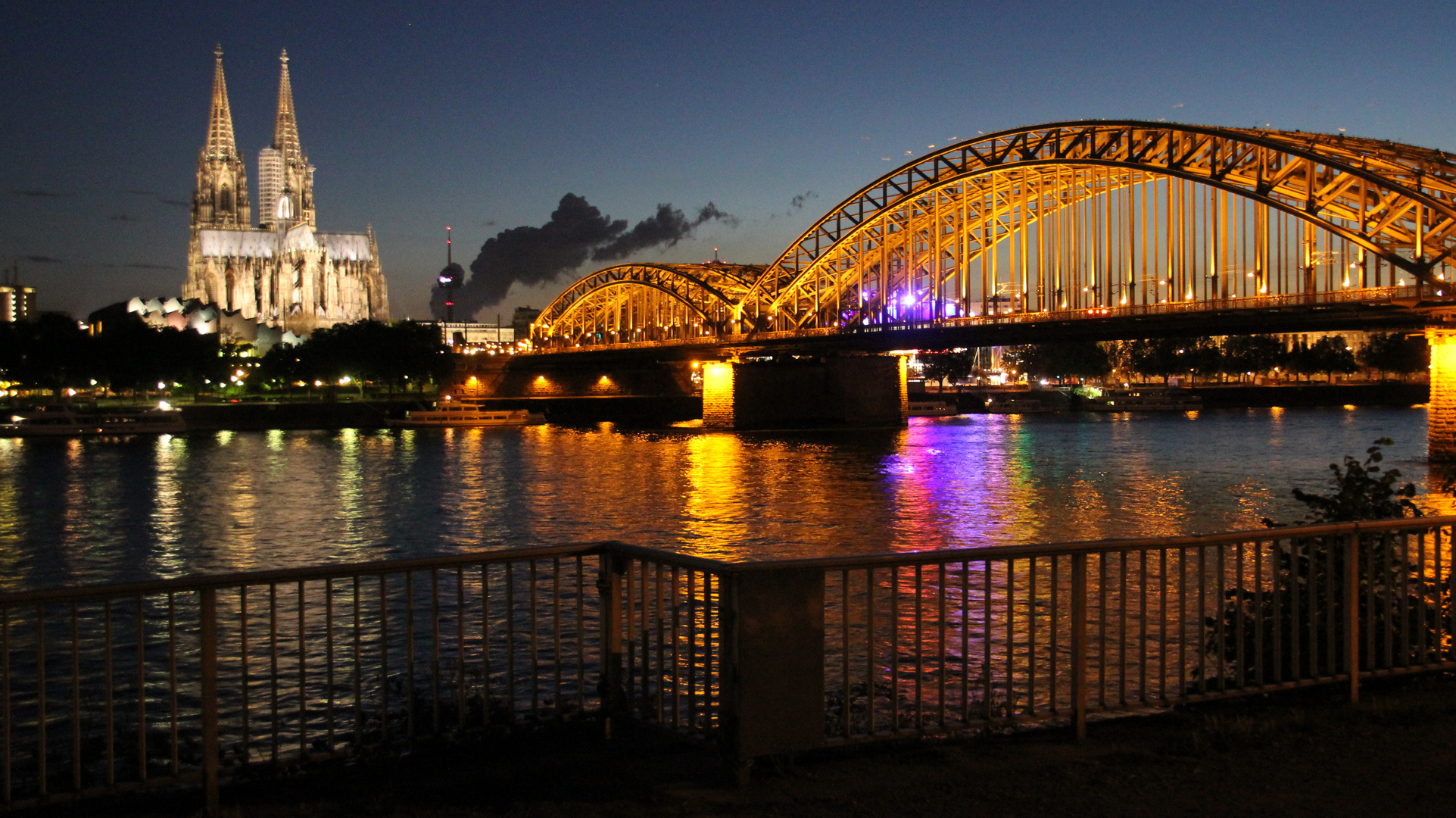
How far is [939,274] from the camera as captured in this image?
8406 cm

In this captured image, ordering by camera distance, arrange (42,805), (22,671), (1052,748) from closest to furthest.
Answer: (42,805) → (1052,748) → (22,671)

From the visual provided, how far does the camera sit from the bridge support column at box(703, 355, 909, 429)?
301ft

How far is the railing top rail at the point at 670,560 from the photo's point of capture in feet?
22.8

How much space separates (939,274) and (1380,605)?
75939 millimetres

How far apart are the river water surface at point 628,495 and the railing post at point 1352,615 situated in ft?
51.4

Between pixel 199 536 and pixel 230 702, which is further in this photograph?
pixel 199 536

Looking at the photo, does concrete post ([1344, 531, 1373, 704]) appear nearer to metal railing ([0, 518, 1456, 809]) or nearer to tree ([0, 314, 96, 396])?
metal railing ([0, 518, 1456, 809])

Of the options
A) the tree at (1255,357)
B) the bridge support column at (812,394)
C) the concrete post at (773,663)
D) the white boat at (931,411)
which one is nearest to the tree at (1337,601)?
the concrete post at (773,663)

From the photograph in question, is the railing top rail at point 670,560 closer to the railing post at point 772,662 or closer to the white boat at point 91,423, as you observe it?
the railing post at point 772,662

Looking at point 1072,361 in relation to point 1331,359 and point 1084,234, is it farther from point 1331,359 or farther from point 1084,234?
point 1084,234

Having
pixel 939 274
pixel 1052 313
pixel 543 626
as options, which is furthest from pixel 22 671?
pixel 939 274

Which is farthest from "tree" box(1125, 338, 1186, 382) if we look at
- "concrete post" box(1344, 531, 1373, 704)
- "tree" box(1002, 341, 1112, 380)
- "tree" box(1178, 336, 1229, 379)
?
"concrete post" box(1344, 531, 1373, 704)

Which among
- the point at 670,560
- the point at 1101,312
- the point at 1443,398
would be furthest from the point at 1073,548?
the point at 1101,312

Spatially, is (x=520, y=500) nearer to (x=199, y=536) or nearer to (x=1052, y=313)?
(x=199, y=536)
